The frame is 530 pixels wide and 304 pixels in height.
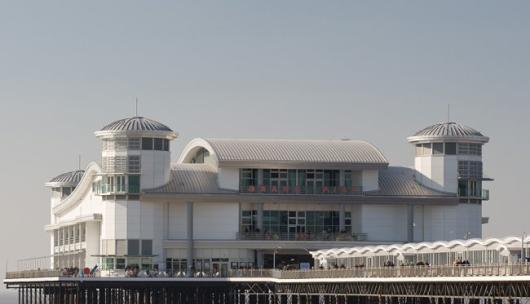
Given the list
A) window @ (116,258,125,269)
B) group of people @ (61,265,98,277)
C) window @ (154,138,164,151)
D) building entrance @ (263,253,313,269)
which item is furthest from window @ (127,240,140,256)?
building entrance @ (263,253,313,269)

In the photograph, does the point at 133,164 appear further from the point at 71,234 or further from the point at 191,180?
the point at 71,234

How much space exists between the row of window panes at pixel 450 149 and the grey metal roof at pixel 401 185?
312 centimetres

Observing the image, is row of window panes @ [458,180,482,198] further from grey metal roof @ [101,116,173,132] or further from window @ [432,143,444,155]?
grey metal roof @ [101,116,173,132]

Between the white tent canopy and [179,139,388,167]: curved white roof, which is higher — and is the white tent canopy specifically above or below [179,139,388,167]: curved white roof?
below

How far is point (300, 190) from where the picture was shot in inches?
6727

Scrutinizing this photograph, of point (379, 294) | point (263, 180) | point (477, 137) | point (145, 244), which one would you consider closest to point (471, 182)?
point (477, 137)

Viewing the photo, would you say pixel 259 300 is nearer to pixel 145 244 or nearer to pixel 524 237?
pixel 145 244

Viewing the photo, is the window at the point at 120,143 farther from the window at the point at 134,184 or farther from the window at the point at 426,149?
the window at the point at 426,149

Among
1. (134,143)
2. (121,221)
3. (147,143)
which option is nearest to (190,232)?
(121,221)

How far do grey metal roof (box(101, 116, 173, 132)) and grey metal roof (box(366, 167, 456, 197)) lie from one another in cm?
2102

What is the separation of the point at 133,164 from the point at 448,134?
30311mm

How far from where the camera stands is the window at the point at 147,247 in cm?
16575

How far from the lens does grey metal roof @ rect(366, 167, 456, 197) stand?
172 meters

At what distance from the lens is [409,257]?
140750mm
